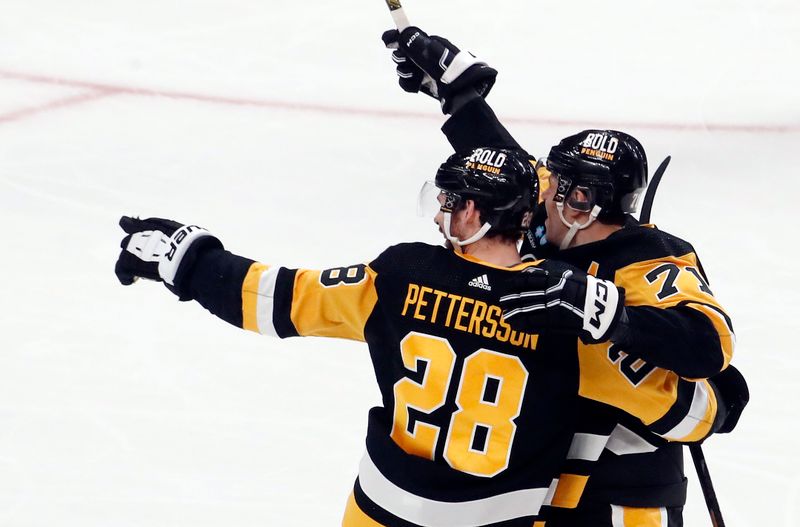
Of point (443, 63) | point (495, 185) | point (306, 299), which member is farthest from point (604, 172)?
point (306, 299)

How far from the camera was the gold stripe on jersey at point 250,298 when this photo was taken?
2.63 metres

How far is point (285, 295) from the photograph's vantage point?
8.61 feet

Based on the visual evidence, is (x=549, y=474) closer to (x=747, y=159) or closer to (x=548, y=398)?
(x=548, y=398)

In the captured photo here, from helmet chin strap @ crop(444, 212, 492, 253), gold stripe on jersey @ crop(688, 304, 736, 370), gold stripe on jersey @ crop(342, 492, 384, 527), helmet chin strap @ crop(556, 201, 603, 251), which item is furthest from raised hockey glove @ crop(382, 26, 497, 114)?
gold stripe on jersey @ crop(342, 492, 384, 527)

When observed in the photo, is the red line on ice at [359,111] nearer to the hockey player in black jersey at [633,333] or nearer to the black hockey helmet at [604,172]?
the hockey player in black jersey at [633,333]

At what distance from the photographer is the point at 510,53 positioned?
6.91m

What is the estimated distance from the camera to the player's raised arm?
2609mm

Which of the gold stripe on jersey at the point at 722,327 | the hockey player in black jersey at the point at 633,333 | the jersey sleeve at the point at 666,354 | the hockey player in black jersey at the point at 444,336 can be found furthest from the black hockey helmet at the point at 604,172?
the gold stripe on jersey at the point at 722,327

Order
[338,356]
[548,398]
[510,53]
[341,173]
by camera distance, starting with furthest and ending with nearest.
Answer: [510,53] → [341,173] → [338,356] → [548,398]

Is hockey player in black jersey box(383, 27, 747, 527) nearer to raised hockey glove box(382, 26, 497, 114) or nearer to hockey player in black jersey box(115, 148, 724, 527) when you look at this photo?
hockey player in black jersey box(115, 148, 724, 527)

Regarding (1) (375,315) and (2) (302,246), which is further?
(2) (302,246)

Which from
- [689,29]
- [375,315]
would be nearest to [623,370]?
[375,315]

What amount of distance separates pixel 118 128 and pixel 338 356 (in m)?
2.22

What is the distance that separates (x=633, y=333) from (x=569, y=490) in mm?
522
